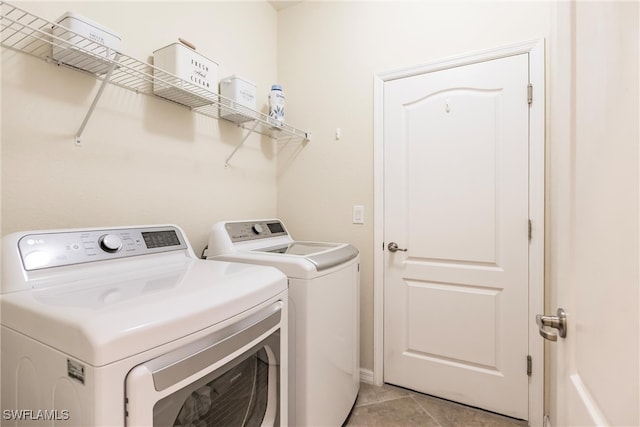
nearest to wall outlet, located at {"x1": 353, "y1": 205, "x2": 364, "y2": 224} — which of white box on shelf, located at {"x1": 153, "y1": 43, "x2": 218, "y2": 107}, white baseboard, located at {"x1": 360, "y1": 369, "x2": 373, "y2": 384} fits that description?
white baseboard, located at {"x1": 360, "y1": 369, "x2": 373, "y2": 384}

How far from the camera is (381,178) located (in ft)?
6.75

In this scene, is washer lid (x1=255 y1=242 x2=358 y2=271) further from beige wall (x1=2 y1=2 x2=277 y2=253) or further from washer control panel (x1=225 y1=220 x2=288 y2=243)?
beige wall (x1=2 y1=2 x2=277 y2=253)

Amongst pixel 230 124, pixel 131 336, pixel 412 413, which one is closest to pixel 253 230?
pixel 230 124

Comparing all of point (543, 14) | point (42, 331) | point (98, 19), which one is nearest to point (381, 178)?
point (543, 14)

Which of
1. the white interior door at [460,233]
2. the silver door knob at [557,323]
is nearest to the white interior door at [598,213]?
the silver door knob at [557,323]

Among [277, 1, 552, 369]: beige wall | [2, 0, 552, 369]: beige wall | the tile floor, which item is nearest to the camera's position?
[2, 0, 552, 369]: beige wall

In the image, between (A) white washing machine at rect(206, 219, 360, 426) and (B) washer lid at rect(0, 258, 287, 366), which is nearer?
(B) washer lid at rect(0, 258, 287, 366)

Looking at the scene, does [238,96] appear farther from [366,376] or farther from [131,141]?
[366,376]

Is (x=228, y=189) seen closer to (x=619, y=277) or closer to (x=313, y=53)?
(x=313, y=53)

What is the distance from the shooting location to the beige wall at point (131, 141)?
1.11 metres

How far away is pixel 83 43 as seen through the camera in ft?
3.62

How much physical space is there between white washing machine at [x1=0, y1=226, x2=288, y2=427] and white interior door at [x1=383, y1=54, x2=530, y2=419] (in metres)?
1.10

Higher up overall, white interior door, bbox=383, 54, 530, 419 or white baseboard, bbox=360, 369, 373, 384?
white interior door, bbox=383, 54, 530, 419

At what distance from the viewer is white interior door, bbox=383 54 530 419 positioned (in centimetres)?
172
